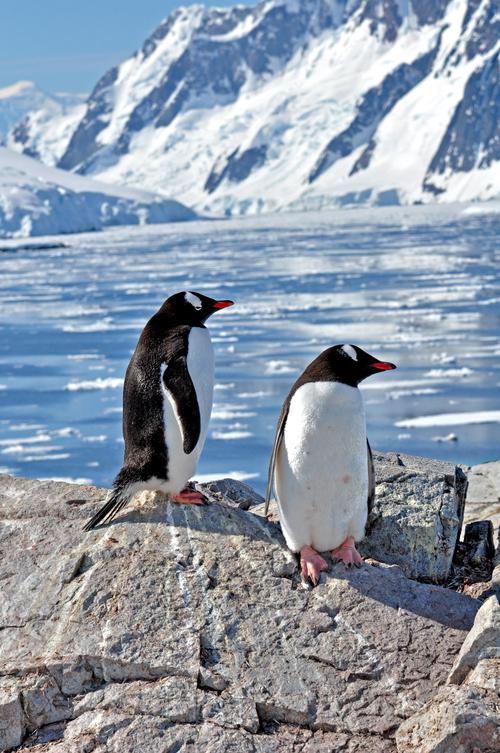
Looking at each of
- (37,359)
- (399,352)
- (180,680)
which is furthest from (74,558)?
(37,359)

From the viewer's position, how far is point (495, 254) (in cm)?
3731

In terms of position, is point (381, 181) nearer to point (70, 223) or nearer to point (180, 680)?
point (70, 223)

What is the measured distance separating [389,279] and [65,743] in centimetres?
2712

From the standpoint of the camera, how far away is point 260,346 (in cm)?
1867

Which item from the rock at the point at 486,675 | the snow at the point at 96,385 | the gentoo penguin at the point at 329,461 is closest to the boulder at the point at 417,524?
the gentoo penguin at the point at 329,461

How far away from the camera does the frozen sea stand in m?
11.8

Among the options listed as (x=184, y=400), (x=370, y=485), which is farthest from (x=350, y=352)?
(x=184, y=400)

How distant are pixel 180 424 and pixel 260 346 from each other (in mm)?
13969

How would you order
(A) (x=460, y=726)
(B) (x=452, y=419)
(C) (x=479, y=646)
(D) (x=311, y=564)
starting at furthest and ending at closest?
1. (B) (x=452, y=419)
2. (D) (x=311, y=564)
3. (C) (x=479, y=646)
4. (A) (x=460, y=726)

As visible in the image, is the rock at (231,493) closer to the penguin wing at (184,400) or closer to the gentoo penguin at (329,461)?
the penguin wing at (184,400)

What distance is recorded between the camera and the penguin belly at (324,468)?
4.46m

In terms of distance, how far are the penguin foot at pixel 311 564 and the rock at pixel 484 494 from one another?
5.67 feet

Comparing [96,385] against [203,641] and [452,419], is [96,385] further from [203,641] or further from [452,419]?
[203,641]

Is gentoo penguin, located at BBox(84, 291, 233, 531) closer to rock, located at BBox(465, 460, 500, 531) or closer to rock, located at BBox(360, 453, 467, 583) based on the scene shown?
rock, located at BBox(360, 453, 467, 583)
